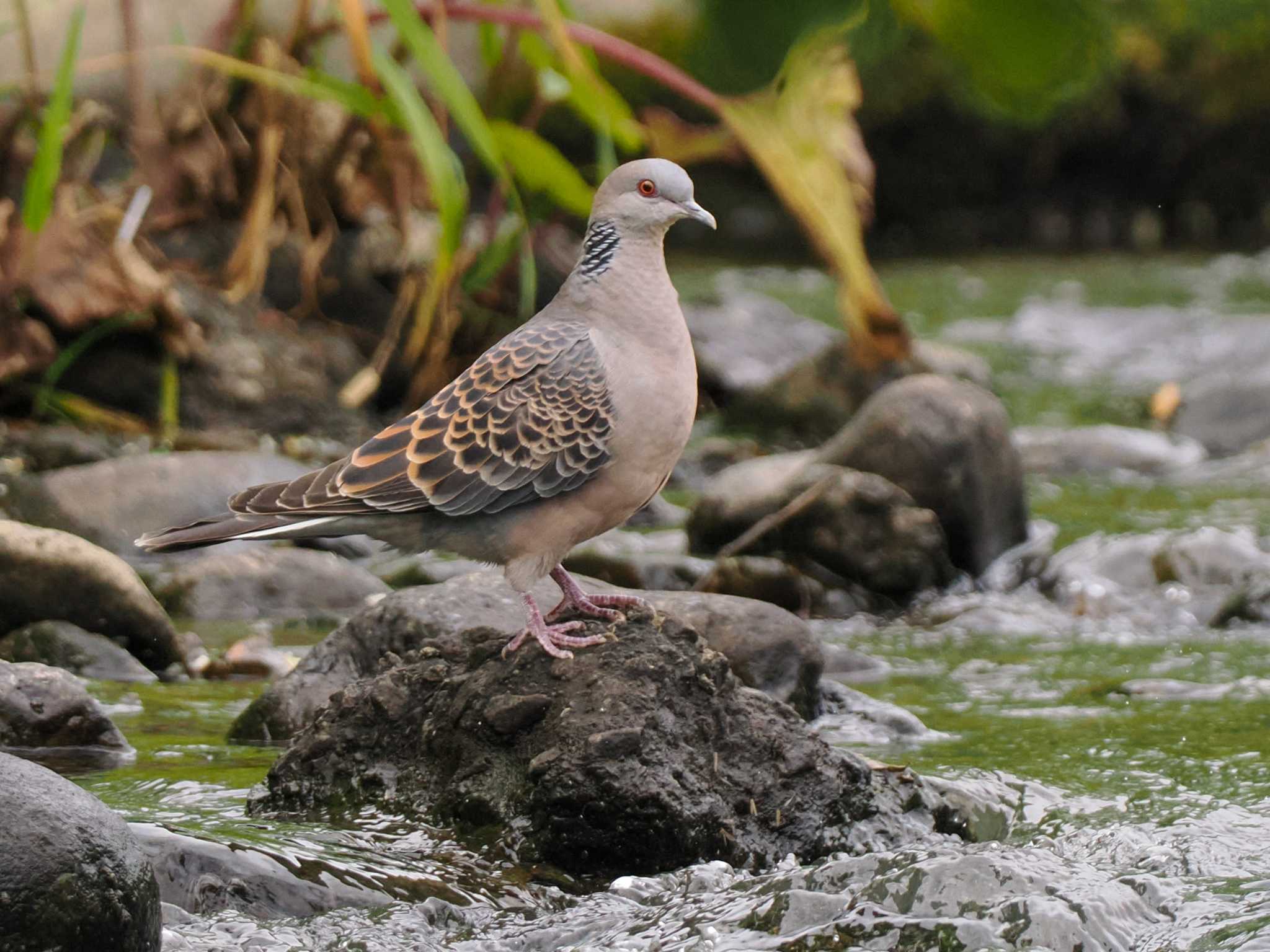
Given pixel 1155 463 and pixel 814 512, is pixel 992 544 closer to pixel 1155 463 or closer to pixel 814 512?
pixel 814 512

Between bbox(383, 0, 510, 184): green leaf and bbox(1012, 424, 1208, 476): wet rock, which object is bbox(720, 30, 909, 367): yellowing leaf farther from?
bbox(1012, 424, 1208, 476): wet rock

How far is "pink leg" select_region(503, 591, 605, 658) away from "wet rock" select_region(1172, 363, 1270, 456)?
6.74 metres

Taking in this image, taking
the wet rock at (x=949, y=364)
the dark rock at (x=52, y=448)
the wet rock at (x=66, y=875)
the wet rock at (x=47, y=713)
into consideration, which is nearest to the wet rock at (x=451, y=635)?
the wet rock at (x=47, y=713)

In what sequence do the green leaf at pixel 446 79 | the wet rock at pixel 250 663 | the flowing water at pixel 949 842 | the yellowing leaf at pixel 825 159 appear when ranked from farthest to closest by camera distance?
the wet rock at pixel 250 663 → the green leaf at pixel 446 79 → the flowing water at pixel 949 842 → the yellowing leaf at pixel 825 159

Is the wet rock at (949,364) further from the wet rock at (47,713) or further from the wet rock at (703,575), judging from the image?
the wet rock at (47,713)

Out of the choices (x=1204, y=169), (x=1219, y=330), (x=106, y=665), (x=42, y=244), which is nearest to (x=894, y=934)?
(x=106, y=665)

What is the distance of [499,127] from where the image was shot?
326 inches

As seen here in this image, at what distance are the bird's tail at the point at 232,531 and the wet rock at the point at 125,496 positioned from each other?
2.89 meters

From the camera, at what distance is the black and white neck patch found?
12.8 feet

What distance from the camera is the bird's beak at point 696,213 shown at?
380 cm

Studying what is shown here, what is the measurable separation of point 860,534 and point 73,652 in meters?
3.13

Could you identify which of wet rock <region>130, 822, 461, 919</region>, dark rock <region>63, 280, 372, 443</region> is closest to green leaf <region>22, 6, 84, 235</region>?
dark rock <region>63, 280, 372, 443</region>

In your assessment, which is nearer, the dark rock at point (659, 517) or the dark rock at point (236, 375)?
the dark rock at point (659, 517)

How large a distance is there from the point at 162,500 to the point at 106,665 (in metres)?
1.56
